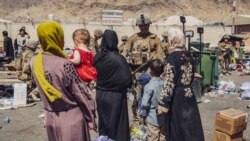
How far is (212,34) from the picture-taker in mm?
29688

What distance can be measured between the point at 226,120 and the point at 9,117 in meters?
4.98

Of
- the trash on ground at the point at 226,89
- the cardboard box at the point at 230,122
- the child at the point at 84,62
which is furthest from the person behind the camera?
the trash on ground at the point at 226,89

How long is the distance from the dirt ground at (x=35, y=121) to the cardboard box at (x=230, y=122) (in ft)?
3.97

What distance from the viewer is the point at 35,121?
8961 mm

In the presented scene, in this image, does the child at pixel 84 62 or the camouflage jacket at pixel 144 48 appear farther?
the camouflage jacket at pixel 144 48

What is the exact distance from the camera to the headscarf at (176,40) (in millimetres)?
5062

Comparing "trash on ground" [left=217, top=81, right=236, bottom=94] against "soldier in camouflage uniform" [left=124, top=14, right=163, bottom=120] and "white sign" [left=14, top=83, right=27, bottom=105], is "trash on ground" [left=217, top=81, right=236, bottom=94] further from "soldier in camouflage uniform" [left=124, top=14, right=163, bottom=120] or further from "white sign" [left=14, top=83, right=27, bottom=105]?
"white sign" [left=14, top=83, right=27, bottom=105]

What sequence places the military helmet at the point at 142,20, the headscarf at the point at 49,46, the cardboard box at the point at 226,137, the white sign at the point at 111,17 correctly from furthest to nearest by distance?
the white sign at the point at 111,17
the military helmet at the point at 142,20
the cardboard box at the point at 226,137
the headscarf at the point at 49,46

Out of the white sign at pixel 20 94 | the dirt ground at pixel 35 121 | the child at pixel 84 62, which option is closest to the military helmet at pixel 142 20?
the child at pixel 84 62

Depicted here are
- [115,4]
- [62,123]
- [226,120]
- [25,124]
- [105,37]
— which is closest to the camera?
[62,123]

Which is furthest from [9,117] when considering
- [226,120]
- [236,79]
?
[236,79]

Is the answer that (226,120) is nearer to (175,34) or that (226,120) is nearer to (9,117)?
(175,34)

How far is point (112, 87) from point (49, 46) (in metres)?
1.92

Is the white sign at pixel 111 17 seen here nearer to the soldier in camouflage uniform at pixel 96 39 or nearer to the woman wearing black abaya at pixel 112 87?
the soldier in camouflage uniform at pixel 96 39
